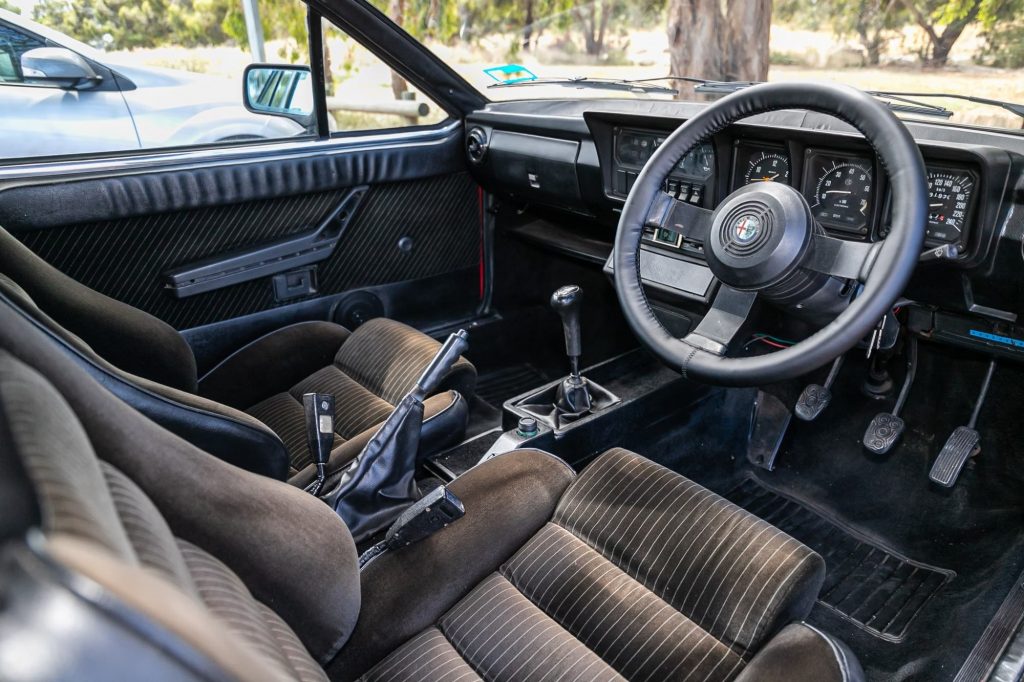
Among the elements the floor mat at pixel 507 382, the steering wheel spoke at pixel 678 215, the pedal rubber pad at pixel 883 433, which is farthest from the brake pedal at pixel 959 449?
the floor mat at pixel 507 382

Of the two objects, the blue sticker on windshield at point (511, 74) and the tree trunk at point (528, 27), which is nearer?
the blue sticker on windshield at point (511, 74)

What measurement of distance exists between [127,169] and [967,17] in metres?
→ 2.79

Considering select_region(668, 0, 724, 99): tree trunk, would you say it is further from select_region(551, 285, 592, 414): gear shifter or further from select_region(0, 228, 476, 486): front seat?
select_region(0, 228, 476, 486): front seat

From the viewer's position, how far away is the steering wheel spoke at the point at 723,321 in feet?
4.89

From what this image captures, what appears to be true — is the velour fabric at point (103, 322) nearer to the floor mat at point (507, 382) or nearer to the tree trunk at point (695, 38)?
the floor mat at point (507, 382)

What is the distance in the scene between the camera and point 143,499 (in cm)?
72

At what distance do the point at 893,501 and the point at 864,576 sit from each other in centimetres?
29

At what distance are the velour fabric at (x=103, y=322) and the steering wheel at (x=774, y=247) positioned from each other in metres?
0.95

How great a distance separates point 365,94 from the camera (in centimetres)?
256

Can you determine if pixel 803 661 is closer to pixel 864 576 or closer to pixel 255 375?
pixel 864 576

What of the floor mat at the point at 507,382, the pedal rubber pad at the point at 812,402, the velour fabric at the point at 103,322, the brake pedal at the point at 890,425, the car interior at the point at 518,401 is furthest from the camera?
the floor mat at the point at 507,382

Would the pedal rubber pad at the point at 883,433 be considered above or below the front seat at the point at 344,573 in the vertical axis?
below

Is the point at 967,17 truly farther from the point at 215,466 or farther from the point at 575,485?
the point at 215,466

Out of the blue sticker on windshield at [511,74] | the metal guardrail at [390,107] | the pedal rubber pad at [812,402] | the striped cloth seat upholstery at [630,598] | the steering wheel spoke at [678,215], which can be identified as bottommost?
the pedal rubber pad at [812,402]
